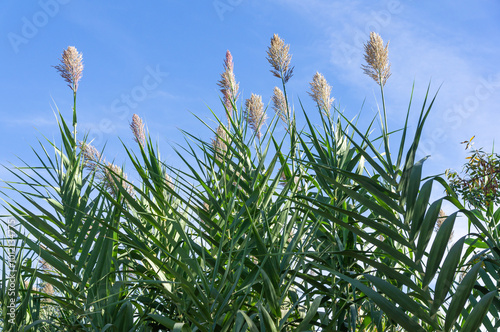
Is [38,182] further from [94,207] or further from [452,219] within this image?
[452,219]

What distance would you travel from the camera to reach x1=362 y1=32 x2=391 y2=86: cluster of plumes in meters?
1.73

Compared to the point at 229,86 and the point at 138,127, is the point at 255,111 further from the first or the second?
the point at 138,127

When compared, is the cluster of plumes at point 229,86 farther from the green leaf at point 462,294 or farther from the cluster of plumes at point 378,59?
the green leaf at point 462,294

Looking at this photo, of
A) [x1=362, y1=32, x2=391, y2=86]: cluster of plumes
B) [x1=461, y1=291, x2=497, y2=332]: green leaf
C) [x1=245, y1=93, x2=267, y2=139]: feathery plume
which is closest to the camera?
[x1=461, y1=291, x2=497, y2=332]: green leaf

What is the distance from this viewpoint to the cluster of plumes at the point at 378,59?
173 centimetres

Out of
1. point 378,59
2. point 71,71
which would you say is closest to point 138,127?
point 71,71

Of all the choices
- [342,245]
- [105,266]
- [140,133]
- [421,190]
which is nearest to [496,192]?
[342,245]

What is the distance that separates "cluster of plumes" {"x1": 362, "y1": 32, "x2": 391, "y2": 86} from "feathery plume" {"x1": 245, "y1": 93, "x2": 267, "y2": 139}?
1.81 ft

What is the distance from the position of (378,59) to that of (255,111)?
63 cm

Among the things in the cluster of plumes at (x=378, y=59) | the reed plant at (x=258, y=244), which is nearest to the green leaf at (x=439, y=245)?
the reed plant at (x=258, y=244)

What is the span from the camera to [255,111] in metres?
2.13

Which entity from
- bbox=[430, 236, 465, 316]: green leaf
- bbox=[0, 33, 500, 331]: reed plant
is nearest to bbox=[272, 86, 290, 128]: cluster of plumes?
bbox=[0, 33, 500, 331]: reed plant

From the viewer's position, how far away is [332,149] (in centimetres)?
→ 195

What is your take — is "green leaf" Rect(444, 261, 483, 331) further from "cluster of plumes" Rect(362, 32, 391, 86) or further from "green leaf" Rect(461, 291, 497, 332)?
"cluster of plumes" Rect(362, 32, 391, 86)
